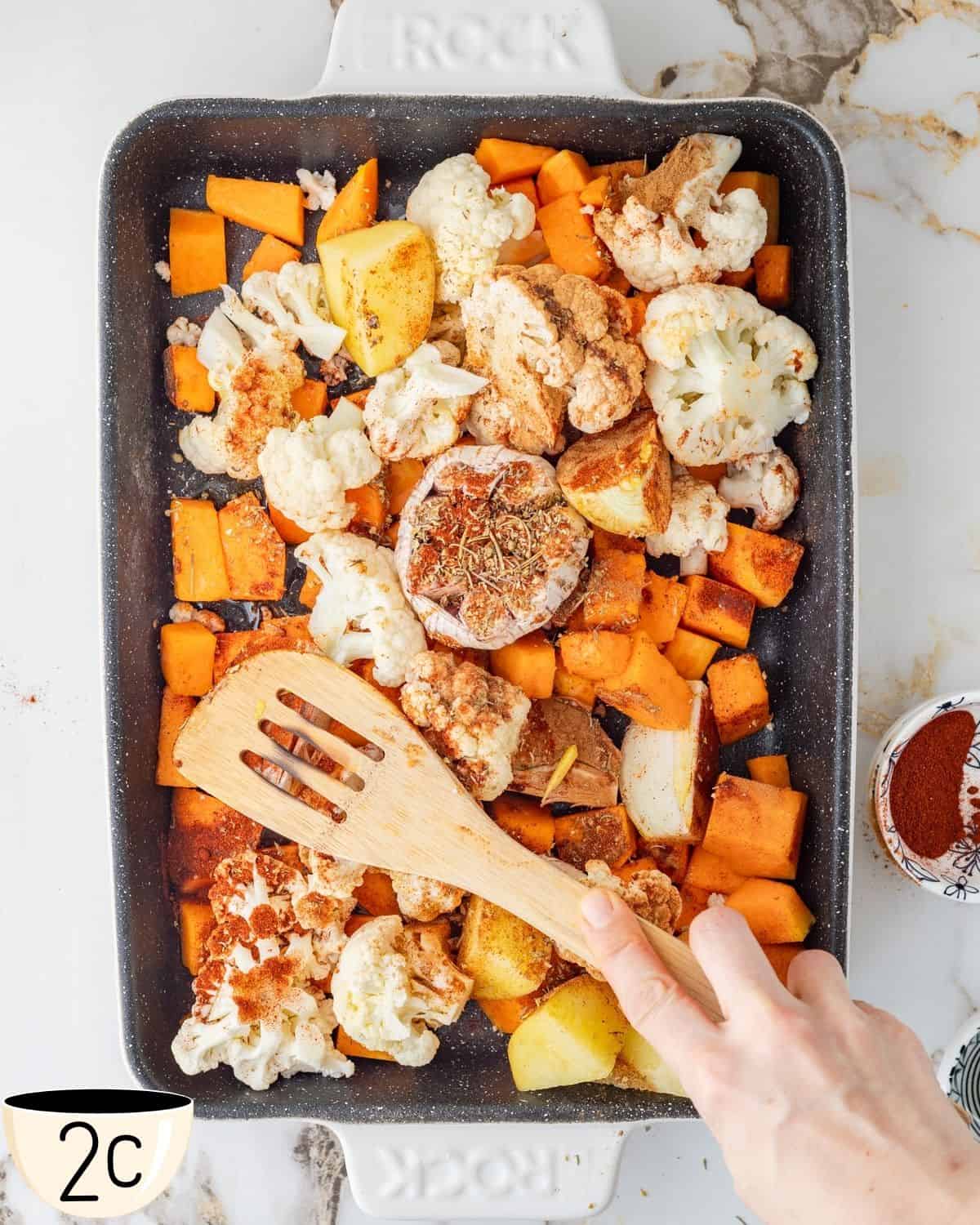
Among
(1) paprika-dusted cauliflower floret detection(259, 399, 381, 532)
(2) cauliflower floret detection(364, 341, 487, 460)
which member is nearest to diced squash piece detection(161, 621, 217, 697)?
(1) paprika-dusted cauliflower floret detection(259, 399, 381, 532)

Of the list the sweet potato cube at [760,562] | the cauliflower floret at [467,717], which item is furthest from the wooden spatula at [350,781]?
the sweet potato cube at [760,562]

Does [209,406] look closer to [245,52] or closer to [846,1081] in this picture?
[245,52]

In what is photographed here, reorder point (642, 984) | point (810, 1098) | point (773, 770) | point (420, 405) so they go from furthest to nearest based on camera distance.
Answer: point (773, 770) < point (420, 405) < point (642, 984) < point (810, 1098)

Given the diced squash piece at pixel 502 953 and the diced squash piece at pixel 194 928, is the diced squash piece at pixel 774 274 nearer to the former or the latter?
the diced squash piece at pixel 502 953

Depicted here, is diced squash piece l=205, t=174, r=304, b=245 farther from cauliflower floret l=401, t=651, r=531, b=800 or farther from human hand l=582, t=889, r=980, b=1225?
human hand l=582, t=889, r=980, b=1225

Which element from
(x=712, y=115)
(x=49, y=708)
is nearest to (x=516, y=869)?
(x=49, y=708)

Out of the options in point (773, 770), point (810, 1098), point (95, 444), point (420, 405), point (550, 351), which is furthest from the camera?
point (95, 444)

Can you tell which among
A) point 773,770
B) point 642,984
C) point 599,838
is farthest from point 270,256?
point 642,984

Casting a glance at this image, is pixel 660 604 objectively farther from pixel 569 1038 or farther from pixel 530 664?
pixel 569 1038
